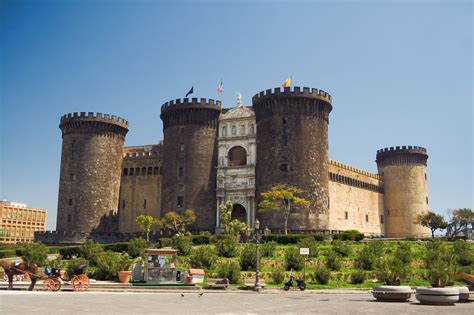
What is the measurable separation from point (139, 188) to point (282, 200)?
20418mm

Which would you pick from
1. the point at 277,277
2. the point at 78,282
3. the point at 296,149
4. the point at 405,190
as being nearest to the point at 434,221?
the point at 405,190

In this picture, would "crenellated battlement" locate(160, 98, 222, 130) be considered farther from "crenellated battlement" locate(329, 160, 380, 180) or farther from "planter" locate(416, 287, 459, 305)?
"planter" locate(416, 287, 459, 305)

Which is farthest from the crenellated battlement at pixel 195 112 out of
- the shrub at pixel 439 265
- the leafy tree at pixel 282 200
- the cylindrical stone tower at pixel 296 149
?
the shrub at pixel 439 265

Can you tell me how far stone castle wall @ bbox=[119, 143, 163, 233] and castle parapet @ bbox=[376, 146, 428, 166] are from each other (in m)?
32.8

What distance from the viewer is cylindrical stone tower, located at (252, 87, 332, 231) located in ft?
172

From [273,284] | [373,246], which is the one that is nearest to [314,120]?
[373,246]

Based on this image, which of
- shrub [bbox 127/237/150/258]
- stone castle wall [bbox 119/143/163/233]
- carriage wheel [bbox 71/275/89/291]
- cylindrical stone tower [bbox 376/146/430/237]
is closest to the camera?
carriage wheel [bbox 71/275/89/291]

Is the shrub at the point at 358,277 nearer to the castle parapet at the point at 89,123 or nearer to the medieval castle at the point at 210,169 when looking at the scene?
the medieval castle at the point at 210,169

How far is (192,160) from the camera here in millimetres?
57656

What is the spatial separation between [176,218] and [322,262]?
2462cm

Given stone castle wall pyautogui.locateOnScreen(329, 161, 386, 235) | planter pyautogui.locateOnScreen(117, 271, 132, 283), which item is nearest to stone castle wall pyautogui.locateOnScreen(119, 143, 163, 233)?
stone castle wall pyautogui.locateOnScreen(329, 161, 386, 235)

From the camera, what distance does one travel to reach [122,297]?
19953mm

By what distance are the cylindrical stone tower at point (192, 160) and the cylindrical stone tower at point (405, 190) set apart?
29.3m

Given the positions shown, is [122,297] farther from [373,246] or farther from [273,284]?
[373,246]
